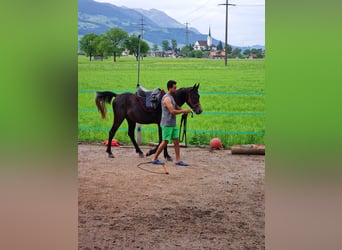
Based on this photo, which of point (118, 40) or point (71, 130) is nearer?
point (71, 130)

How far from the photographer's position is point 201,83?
5.37 metres

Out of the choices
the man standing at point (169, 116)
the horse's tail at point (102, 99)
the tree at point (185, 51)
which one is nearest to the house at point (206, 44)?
the tree at point (185, 51)

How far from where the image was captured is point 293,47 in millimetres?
3705

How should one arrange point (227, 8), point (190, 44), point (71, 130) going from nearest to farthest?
point (71, 130), point (227, 8), point (190, 44)

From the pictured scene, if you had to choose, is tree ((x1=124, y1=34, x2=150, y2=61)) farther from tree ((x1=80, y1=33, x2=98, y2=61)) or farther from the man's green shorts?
the man's green shorts

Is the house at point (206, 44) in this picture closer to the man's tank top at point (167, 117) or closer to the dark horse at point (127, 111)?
the dark horse at point (127, 111)

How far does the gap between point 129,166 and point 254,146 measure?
146cm

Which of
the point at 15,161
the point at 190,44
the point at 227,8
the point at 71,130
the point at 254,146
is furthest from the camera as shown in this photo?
the point at 254,146

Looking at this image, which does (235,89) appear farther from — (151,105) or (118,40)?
(118,40)

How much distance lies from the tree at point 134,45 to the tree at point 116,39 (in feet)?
0.19

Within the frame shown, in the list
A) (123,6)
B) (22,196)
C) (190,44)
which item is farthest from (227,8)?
(22,196)

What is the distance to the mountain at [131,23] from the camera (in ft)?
17.6

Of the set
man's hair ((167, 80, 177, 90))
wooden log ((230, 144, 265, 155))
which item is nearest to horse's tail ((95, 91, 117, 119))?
man's hair ((167, 80, 177, 90))

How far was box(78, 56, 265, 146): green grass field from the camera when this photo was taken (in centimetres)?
527
